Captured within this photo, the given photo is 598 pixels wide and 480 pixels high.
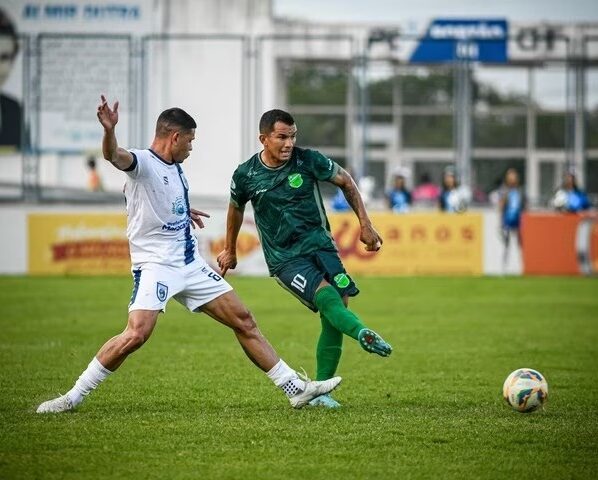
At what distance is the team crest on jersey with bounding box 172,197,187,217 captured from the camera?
27.7 ft

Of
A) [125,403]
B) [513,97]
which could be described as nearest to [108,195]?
[513,97]

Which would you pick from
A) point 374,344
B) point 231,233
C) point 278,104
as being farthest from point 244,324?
point 278,104

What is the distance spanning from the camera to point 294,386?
8.64m

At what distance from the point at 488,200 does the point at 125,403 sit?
76.9 feet

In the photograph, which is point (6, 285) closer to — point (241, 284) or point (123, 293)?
point (123, 293)

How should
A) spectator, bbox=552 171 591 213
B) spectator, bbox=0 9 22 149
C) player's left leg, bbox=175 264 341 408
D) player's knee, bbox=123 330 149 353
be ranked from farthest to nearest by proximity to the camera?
spectator, bbox=0 9 22 149
spectator, bbox=552 171 591 213
player's left leg, bbox=175 264 341 408
player's knee, bbox=123 330 149 353

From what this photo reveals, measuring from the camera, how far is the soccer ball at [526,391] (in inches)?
335

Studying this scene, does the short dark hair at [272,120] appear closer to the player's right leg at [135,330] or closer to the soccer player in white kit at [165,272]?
the soccer player in white kit at [165,272]

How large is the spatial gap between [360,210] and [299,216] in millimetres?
468

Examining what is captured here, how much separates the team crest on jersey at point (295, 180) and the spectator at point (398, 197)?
18.4 meters

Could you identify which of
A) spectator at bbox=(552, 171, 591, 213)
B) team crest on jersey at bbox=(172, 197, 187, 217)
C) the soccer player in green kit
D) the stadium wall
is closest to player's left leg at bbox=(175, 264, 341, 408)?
the soccer player in green kit

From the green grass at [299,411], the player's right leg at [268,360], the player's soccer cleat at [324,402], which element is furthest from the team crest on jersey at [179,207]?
the player's soccer cleat at [324,402]

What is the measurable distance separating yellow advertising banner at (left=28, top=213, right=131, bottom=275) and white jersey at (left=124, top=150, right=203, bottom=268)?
1680 centimetres

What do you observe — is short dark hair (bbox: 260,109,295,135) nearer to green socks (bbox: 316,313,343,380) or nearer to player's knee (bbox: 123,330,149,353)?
green socks (bbox: 316,313,343,380)
